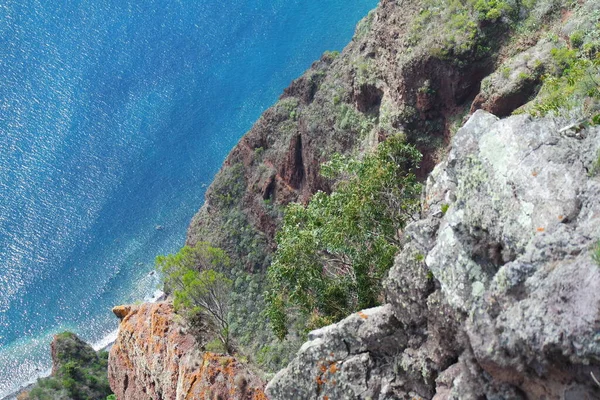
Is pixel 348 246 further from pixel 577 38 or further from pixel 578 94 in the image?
pixel 577 38

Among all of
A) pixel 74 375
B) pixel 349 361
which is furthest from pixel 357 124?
pixel 74 375

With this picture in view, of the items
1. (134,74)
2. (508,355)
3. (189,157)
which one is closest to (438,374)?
(508,355)

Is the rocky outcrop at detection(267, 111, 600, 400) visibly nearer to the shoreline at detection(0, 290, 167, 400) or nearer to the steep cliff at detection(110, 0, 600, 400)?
the steep cliff at detection(110, 0, 600, 400)

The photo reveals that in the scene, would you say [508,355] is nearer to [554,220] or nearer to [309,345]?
[554,220]

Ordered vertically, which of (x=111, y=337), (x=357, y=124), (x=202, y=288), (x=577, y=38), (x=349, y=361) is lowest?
(x=349, y=361)

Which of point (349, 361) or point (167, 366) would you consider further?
point (167, 366)

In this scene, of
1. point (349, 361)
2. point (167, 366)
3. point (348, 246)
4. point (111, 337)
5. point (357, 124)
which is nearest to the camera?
point (349, 361)
